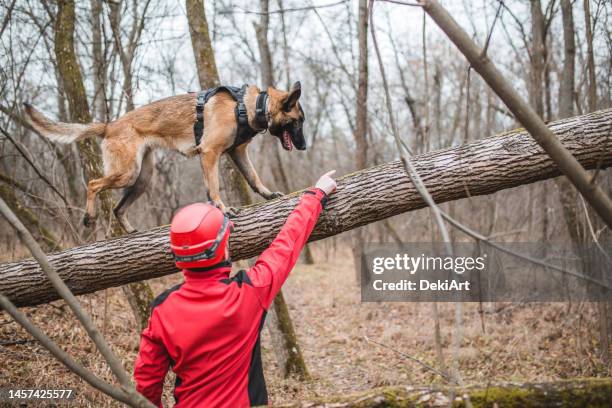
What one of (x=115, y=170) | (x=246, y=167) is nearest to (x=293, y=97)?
(x=246, y=167)

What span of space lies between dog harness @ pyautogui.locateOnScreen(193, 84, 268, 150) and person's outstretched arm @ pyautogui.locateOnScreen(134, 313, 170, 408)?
103 inches

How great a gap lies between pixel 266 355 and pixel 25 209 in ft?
16.4

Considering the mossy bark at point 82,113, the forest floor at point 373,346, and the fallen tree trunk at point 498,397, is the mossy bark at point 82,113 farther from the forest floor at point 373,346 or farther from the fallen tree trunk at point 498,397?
the fallen tree trunk at point 498,397

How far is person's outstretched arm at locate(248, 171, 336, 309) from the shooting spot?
255 cm

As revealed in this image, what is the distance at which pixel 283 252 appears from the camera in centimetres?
276

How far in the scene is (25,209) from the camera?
739 centimetres

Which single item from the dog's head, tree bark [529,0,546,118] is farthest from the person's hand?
tree bark [529,0,546,118]

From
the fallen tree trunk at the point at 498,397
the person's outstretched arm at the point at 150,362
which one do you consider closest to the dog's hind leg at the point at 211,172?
the person's outstretched arm at the point at 150,362

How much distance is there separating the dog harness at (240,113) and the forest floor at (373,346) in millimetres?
2540

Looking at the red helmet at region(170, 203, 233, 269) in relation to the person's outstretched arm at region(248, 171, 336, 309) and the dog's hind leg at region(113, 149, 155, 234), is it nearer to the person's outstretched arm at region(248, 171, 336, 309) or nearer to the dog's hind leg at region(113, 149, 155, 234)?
the person's outstretched arm at region(248, 171, 336, 309)

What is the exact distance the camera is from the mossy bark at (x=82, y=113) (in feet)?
19.3

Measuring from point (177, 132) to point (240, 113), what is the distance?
0.83 meters

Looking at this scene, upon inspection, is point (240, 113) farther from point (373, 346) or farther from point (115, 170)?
point (373, 346)

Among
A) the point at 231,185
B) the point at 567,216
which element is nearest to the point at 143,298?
the point at 231,185
